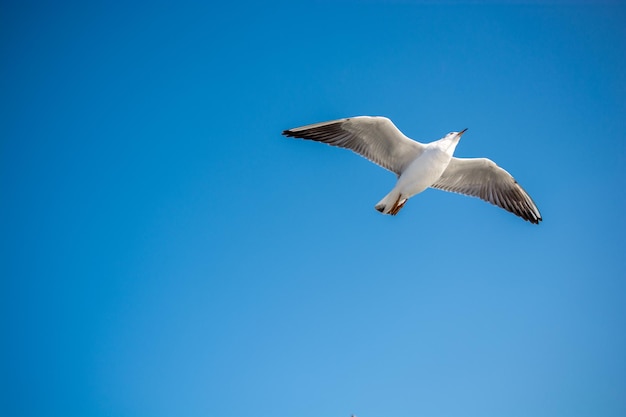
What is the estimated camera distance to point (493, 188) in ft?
41.8

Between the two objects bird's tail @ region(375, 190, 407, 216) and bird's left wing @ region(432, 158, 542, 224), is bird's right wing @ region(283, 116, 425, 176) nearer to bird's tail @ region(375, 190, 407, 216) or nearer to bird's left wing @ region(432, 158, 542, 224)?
bird's tail @ region(375, 190, 407, 216)

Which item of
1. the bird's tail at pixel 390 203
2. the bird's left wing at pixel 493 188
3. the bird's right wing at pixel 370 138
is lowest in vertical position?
the bird's tail at pixel 390 203

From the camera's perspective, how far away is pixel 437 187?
41.6 feet

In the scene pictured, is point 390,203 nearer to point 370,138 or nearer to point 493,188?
point 370,138

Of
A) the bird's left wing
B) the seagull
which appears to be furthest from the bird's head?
the bird's left wing

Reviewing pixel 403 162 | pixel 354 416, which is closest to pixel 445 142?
pixel 403 162

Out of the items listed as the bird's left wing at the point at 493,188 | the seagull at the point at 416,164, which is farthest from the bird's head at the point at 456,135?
the bird's left wing at the point at 493,188

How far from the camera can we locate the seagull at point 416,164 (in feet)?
37.8

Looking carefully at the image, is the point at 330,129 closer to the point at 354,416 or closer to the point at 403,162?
the point at 403,162

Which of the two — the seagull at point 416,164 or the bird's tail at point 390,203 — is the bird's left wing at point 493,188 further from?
the bird's tail at point 390,203

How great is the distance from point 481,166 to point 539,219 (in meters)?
1.62

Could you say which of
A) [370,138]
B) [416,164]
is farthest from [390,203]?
[370,138]

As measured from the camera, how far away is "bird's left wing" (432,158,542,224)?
1255 centimetres

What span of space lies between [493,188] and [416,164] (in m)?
2.06
